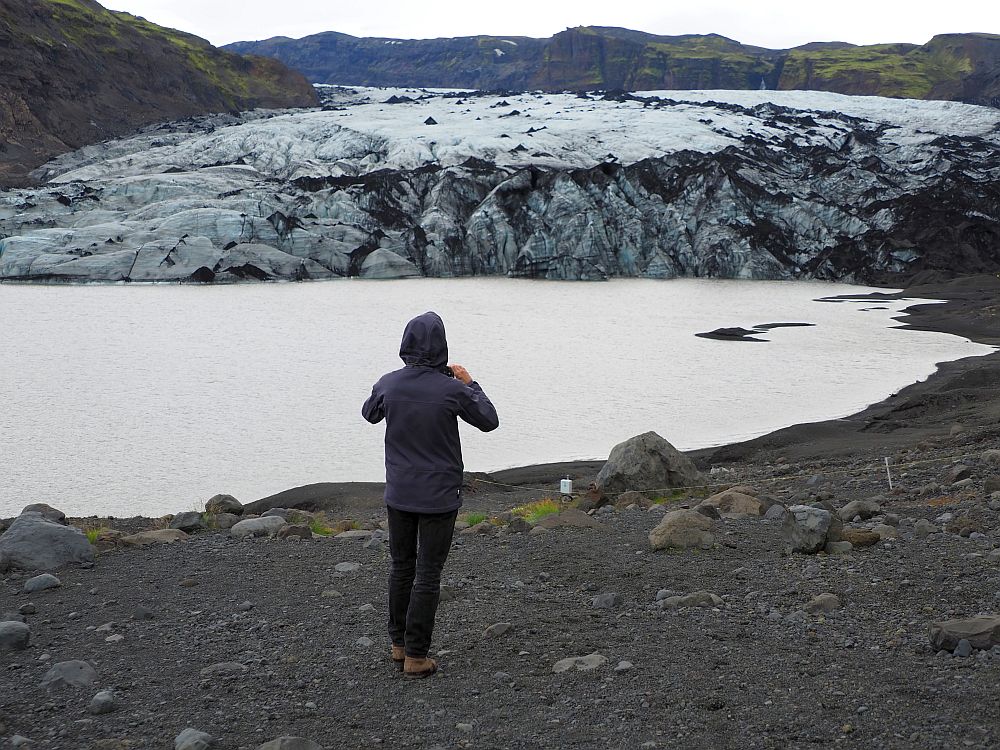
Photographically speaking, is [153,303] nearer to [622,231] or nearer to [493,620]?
[622,231]

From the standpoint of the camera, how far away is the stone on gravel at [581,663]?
419cm

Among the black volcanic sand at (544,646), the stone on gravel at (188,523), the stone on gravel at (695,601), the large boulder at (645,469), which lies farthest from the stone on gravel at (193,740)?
the large boulder at (645,469)

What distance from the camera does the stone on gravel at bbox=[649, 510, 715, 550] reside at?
623 centimetres

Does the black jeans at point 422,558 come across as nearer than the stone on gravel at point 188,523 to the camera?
Yes

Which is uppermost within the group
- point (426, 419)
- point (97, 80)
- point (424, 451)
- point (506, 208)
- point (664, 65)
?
point (664, 65)

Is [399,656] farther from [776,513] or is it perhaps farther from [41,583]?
[776,513]

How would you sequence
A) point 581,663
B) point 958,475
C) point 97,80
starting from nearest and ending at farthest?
point 581,663 < point 958,475 < point 97,80

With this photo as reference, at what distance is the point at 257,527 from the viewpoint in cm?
761

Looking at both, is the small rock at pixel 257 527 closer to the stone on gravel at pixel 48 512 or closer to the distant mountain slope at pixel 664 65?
the stone on gravel at pixel 48 512

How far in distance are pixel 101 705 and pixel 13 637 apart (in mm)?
1100

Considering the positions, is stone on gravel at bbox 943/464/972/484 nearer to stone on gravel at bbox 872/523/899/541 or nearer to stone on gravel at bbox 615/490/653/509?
stone on gravel at bbox 872/523/899/541

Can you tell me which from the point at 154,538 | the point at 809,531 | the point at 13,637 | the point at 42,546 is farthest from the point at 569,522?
the point at 13,637

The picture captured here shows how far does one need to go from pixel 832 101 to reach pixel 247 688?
78910 millimetres

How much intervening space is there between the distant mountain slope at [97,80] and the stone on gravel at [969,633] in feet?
204
